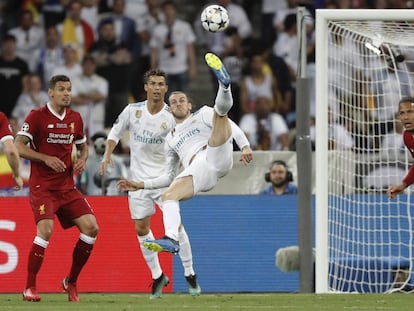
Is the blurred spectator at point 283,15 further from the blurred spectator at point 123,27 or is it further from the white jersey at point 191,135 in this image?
the white jersey at point 191,135

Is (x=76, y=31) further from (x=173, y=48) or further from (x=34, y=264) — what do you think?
(x=34, y=264)

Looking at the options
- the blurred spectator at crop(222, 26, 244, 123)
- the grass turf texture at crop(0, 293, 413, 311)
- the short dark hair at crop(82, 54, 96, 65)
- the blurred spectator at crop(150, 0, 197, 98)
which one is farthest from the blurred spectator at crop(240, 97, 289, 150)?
the grass turf texture at crop(0, 293, 413, 311)

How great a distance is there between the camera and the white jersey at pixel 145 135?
14.2 meters

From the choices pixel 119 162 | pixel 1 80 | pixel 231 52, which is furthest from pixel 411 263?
pixel 1 80

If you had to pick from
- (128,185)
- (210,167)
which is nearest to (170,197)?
(210,167)

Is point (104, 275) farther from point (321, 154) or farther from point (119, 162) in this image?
point (321, 154)

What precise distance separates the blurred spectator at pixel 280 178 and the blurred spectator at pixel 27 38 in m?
6.31

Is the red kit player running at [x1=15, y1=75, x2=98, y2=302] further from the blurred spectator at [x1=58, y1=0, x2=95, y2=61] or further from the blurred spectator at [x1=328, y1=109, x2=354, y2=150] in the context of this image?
the blurred spectator at [x1=58, y1=0, x2=95, y2=61]

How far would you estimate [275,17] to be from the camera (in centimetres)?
2156

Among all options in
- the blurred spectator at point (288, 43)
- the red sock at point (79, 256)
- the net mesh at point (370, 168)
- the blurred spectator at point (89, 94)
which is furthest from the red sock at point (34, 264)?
the blurred spectator at point (288, 43)

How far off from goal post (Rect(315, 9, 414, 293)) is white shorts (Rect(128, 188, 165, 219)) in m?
1.88

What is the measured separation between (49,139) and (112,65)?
809cm

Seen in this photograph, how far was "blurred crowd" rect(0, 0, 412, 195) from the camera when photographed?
2039 centimetres

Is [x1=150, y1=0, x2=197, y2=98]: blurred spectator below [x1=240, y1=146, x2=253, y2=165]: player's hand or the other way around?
the other way around
